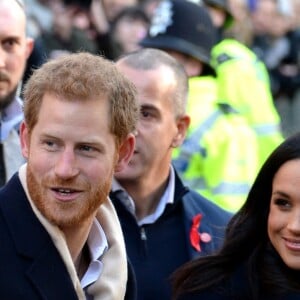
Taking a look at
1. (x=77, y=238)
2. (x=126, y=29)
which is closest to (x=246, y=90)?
(x=126, y=29)

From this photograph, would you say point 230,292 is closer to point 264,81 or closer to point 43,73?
point 43,73

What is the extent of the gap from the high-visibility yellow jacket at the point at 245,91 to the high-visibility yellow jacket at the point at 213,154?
3.44ft

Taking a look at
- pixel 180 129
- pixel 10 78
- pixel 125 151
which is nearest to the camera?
pixel 125 151

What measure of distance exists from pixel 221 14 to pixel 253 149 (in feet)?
6.56

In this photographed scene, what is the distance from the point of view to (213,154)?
7062mm

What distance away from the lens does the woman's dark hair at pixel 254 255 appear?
458cm

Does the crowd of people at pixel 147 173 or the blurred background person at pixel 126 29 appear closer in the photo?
the crowd of people at pixel 147 173

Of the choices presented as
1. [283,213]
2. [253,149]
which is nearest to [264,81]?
[253,149]

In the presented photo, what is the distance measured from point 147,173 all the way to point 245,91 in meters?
3.40

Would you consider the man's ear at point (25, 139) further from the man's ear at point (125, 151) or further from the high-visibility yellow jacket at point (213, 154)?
the high-visibility yellow jacket at point (213, 154)

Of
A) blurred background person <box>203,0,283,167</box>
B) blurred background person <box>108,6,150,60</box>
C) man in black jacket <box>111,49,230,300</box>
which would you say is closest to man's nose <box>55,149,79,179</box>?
man in black jacket <box>111,49,230,300</box>

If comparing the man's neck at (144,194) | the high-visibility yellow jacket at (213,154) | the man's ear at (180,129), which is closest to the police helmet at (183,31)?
the high-visibility yellow jacket at (213,154)

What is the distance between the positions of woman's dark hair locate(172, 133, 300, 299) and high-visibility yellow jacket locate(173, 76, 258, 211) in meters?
2.08

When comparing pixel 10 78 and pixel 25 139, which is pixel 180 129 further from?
pixel 25 139
